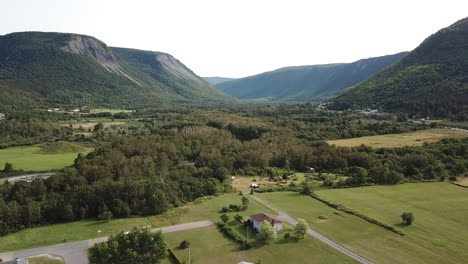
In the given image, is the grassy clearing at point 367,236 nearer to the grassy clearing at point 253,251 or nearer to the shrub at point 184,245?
the grassy clearing at point 253,251

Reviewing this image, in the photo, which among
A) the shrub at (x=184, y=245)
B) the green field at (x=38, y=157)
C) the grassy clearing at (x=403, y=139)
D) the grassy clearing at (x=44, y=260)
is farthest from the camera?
the grassy clearing at (x=403, y=139)

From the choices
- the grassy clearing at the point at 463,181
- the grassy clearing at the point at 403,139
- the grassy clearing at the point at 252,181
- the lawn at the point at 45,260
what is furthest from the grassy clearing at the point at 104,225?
the grassy clearing at the point at 403,139

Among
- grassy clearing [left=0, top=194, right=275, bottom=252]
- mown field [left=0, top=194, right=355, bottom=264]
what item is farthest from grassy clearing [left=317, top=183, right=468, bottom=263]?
grassy clearing [left=0, top=194, right=275, bottom=252]

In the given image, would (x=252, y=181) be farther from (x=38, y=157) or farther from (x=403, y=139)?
(x=38, y=157)

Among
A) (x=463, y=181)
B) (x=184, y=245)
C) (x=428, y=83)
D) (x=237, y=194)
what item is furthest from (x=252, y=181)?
(x=428, y=83)

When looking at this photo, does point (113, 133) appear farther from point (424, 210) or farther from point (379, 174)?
point (424, 210)

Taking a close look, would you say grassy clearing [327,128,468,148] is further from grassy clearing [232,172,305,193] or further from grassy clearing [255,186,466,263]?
grassy clearing [255,186,466,263]
